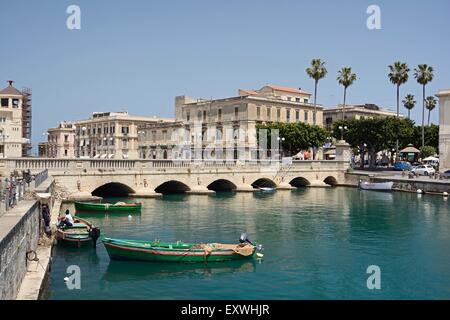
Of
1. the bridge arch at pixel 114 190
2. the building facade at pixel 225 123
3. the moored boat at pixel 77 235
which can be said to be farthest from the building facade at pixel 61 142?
the moored boat at pixel 77 235

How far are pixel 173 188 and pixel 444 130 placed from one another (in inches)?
2005

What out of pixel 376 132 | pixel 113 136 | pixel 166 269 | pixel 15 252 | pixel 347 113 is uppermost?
pixel 347 113

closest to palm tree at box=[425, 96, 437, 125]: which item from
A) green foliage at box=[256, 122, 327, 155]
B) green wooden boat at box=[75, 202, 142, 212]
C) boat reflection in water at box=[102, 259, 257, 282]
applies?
green foliage at box=[256, 122, 327, 155]

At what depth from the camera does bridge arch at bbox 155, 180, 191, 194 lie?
223 feet

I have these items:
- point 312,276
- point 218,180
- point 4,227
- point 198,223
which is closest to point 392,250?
point 312,276

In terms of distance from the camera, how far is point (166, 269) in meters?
27.3

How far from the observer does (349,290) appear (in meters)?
23.9

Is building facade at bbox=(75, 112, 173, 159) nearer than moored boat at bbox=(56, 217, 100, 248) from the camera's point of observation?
No

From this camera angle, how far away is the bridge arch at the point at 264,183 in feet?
260

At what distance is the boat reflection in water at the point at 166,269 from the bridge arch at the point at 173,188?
38.8 m

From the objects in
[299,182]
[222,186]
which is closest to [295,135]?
[299,182]

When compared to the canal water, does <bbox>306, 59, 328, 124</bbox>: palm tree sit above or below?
above

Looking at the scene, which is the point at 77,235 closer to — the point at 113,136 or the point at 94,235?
the point at 94,235

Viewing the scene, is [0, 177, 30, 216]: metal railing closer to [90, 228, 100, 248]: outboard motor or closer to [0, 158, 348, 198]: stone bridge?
[90, 228, 100, 248]: outboard motor
